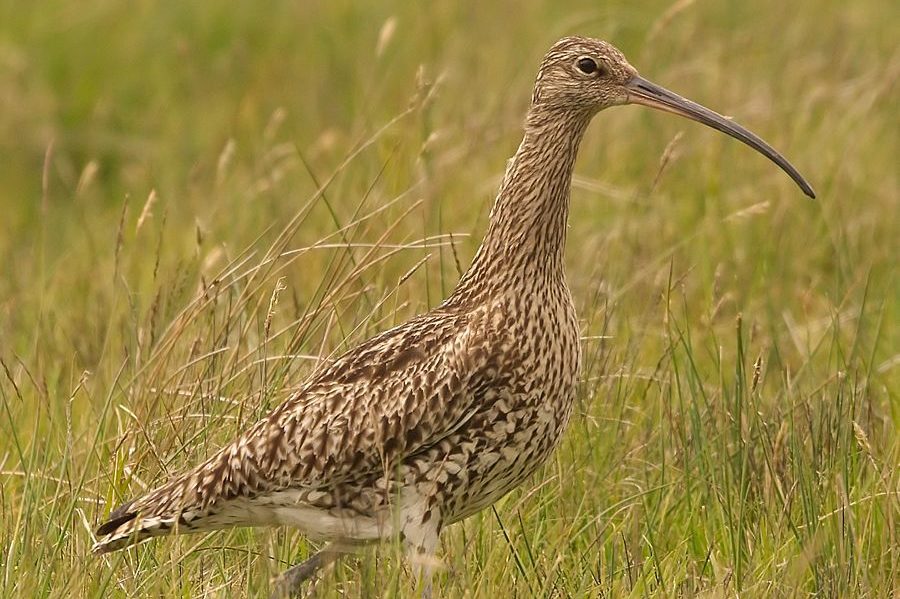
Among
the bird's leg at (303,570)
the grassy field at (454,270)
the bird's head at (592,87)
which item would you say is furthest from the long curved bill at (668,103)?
the bird's leg at (303,570)

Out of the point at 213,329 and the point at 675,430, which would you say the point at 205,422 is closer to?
the point at 213,329

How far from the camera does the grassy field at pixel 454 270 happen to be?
577 centimetres

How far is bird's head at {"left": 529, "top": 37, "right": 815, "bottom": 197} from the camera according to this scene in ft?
19.2

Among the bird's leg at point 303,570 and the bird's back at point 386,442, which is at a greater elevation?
the bird's back at point 386,442

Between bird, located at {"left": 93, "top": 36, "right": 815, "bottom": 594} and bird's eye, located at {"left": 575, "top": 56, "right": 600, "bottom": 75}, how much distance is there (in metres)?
0.54

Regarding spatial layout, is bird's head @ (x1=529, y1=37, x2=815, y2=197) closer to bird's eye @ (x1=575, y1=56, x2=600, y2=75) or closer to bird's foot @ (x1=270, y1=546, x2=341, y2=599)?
bird's eye @ (x1=575, y1=56, x2=600, y2=75)

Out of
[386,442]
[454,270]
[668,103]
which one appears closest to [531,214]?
[668,103]

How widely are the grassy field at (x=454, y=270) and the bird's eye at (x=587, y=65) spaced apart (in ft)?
2.53

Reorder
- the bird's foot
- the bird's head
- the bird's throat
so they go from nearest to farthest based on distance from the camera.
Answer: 1. the bird's foot
2. the bird's throat
3. the bird's head

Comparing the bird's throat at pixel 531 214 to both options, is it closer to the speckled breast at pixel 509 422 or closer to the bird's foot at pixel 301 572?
the speckled breast at pixel 509 422

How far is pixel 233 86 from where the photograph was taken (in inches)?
477

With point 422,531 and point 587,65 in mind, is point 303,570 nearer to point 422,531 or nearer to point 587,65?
point 422,531

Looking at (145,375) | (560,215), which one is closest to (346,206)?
(145,375)

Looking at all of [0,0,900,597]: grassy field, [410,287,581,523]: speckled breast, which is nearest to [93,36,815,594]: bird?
[410,287,581,523]: speckled breast
